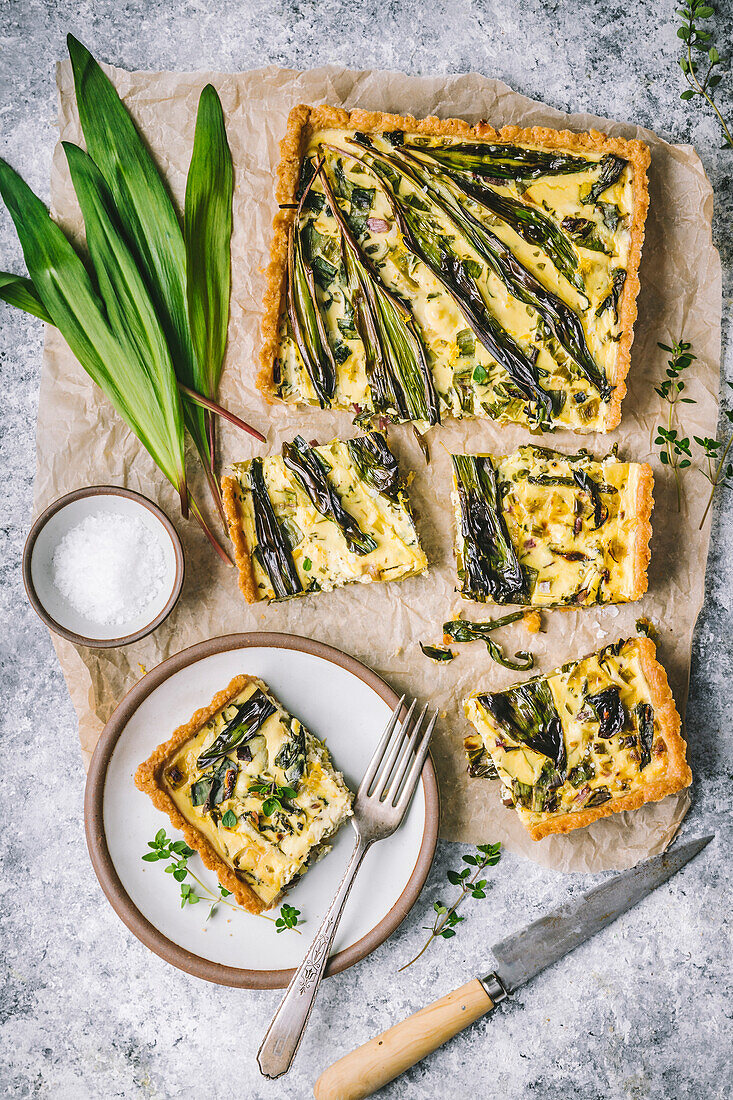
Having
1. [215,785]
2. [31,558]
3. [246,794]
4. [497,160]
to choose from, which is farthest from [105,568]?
[497,160]

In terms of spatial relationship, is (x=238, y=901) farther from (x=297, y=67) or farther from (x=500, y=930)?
(x=297, y=67)

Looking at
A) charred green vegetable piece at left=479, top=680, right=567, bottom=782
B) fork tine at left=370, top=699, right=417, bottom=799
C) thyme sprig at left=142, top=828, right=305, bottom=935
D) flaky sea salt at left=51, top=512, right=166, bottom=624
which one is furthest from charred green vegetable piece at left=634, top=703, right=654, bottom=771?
flaky sea salt at left=51, top=512, right=166, bottom=624

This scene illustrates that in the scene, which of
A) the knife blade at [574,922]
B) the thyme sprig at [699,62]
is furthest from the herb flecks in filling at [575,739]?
the thyme sprig at [699,62]

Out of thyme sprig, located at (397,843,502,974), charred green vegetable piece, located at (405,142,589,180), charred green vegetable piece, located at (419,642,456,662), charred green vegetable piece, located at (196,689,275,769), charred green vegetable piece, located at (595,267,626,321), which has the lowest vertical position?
thyme sprig, located at (397,843,502,974)

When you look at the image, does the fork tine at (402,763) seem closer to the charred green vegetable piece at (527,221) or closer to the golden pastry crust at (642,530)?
the golden pastry crust at (642,530)

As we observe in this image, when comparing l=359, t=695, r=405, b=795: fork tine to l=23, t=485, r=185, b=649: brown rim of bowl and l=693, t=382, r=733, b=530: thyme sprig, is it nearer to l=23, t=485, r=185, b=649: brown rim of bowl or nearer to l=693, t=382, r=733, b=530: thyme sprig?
l=23, t=485, r=185, b=649: brown rim of bowl

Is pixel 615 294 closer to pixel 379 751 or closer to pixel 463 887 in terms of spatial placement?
pixel 379 751
